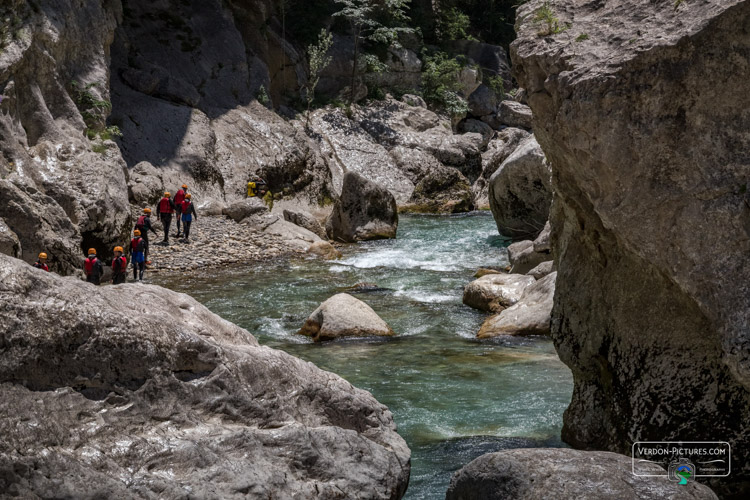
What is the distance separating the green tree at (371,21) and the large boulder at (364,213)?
1487 centimetres


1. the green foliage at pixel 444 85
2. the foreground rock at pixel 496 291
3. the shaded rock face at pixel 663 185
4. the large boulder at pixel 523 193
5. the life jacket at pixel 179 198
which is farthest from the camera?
the green foliage at pixel 444 85

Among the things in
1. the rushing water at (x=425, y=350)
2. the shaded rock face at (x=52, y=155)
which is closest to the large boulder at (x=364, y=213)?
the rushing water at (x=425, y=350)

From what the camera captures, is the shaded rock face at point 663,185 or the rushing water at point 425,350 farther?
the rushing water at point 425,350

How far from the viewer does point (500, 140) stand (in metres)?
43.9

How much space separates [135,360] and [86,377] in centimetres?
30

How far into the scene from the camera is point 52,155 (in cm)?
1778

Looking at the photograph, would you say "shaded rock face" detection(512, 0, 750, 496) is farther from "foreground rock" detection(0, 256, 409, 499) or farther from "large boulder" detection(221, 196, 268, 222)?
"large boulder" detection(221, 196, 268, 222)

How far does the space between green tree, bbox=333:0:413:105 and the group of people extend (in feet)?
62.8

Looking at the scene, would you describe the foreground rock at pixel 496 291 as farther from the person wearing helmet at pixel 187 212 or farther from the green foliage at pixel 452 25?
the green foliage at pixel 452 25

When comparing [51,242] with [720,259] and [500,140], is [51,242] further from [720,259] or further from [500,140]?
[500,140]

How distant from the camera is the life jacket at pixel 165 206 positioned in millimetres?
21641

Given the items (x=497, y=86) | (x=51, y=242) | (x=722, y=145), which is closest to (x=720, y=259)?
(x=722, y=145)

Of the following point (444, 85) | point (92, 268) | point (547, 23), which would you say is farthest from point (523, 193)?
point (444, 85)

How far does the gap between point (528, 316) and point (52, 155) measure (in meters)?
12.0
